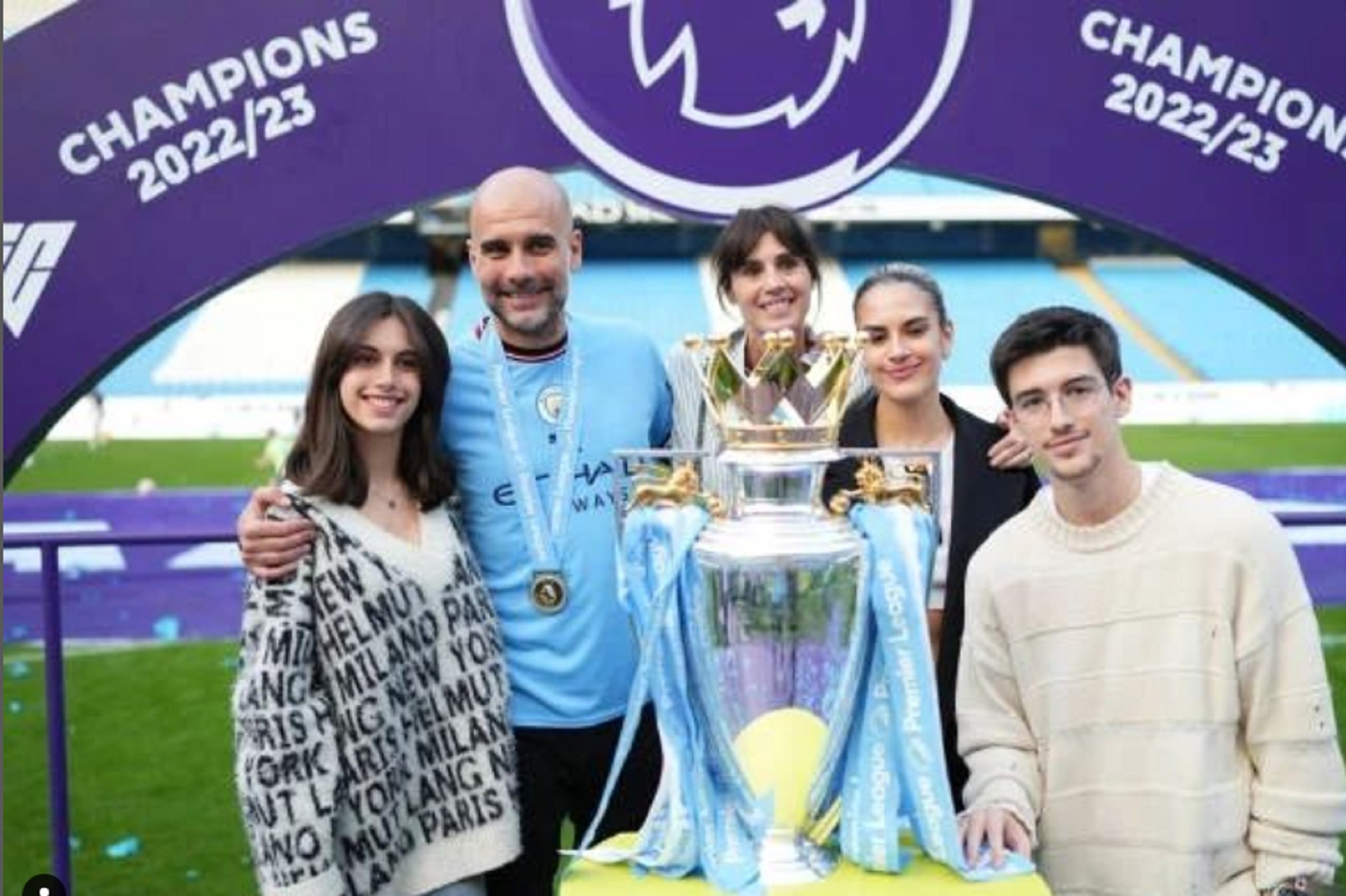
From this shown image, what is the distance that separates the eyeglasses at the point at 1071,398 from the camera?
1545 mm

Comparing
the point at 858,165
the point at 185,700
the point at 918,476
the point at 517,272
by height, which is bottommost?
the point at 185,700

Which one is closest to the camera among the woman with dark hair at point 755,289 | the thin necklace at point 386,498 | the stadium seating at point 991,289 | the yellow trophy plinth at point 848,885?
the yellow trophy plinth at point 848,885

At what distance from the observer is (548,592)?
1.96 metres

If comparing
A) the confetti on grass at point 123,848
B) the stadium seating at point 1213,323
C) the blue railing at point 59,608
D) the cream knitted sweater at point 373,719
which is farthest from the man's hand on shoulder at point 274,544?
the confetti on grass at point 123,848

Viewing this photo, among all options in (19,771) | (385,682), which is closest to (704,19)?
(385,682)

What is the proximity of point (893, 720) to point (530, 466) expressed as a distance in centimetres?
67

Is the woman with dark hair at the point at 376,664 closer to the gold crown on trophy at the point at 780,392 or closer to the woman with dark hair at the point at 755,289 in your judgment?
the woman with dark hair at the point at 755,289

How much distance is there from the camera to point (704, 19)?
289cm

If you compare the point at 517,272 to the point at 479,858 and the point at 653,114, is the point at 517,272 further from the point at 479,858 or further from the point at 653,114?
the point at 653,114

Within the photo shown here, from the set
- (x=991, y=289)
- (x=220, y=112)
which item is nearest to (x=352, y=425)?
(x=220, y=112)

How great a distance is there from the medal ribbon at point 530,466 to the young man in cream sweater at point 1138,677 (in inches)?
23.1

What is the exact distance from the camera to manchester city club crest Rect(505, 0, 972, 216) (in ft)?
9.52

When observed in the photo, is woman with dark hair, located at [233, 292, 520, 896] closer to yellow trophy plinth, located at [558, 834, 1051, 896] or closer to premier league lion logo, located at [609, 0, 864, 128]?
yellow trophy plinth, located at [558, 834, 1051, 896]

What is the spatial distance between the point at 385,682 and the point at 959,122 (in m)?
1.70
